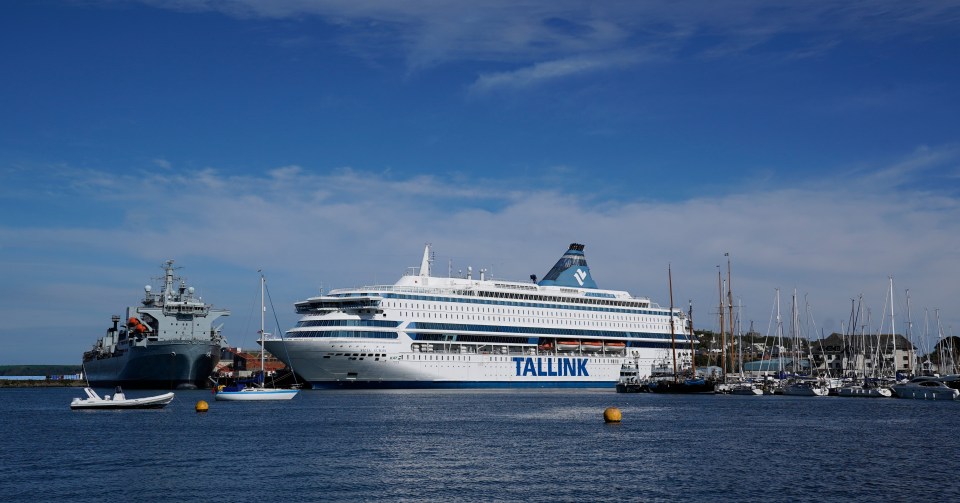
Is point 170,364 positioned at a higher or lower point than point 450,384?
higher

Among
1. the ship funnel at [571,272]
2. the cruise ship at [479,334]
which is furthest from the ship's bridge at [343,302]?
the ship funnel at [571,272]

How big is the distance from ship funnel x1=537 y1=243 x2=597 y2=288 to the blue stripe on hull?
13.1m

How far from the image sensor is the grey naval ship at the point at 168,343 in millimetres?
113125

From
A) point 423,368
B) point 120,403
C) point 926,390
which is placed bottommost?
point 120,403

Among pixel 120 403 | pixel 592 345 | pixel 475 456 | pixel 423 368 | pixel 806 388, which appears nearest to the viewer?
pixel 475 456

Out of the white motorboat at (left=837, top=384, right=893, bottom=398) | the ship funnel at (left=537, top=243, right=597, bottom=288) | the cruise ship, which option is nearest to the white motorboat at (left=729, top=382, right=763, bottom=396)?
the white motorboat at (left=837, top=384, right=893, bottom=398)

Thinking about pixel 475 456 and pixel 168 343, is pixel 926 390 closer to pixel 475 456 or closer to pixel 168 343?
pixel 475 456

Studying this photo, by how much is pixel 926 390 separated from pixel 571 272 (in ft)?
149

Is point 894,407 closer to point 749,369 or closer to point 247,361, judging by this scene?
point 749,369

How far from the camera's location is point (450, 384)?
104m

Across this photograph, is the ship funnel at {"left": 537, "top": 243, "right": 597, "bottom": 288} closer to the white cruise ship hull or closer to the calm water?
the white cruise ship hull

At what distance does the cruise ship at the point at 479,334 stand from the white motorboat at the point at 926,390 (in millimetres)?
34552

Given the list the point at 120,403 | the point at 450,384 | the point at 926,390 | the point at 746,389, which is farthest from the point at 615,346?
the point at 120,403

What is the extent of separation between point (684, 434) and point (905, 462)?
14009mm
